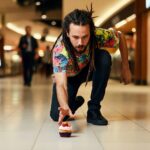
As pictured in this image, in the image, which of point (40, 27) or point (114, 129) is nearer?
point (114, 129)

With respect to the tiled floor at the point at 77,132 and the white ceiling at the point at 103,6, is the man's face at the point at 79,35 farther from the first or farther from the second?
the white ceiling at the point at 103,6

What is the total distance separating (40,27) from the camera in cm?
4200

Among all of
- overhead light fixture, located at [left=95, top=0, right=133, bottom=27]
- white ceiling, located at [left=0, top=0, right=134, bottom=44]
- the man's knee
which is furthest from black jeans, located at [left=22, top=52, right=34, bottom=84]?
the man's knee

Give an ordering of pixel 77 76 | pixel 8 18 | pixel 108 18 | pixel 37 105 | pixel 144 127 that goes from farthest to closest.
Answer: pixel 8 18, pixel 108 18, pixel 37 105, pixel 77 76, pixel 144 127

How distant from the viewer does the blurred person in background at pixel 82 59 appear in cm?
322

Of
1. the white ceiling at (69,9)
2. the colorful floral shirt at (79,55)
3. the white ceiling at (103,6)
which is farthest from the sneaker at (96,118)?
the white ceiling at (103,6)

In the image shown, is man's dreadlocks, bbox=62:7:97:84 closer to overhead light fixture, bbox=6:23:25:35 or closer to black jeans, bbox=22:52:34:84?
black jeans, bbox=22:52:34:84

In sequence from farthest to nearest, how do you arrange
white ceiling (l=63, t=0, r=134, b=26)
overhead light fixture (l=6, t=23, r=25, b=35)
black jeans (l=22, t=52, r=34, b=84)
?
overhead light fixture (l=6, t=23, r=25, b=35) → white ceiling (l=63, t=0, r=134, b=26) → black jeans (l=22, t=52, r=34, b=84)

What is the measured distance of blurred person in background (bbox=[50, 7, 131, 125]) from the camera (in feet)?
10.6

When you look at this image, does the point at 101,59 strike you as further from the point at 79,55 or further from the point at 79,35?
the point at 79,35

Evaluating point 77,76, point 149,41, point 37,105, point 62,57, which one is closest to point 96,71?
point 77,76

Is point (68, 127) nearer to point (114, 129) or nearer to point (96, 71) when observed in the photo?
point (114, 129)

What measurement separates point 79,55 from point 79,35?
40 centimetres

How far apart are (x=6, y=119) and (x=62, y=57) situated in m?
1.09
